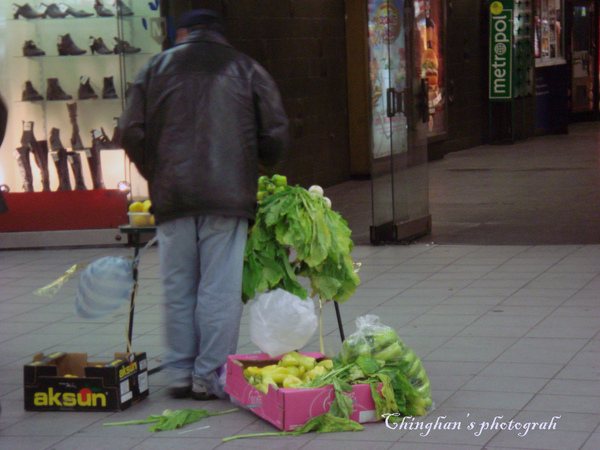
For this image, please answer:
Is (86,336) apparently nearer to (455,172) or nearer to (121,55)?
(121,55)

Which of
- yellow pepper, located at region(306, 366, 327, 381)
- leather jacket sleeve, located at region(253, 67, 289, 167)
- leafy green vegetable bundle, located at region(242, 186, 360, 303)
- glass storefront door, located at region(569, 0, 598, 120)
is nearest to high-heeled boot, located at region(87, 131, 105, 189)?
leafy green vegetable bundle, located at region(242, 186, 360, 303)

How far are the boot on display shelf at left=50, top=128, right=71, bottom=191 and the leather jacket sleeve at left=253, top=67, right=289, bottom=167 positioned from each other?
16.7 ft

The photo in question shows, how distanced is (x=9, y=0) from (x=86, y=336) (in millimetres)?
4499

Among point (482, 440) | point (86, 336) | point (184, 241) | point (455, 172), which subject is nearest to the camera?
point (482, 440)

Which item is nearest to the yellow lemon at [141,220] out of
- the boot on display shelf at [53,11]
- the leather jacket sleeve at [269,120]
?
the leather jacket sleeve at [269,120]

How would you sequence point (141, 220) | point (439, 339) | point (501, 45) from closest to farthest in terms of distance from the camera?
1. point (141, 220)
2. point (439, 339)
3. point (501, 45)

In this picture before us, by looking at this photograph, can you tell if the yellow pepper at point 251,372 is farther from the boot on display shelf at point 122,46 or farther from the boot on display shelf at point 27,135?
the boot on display shelf at point 27,135

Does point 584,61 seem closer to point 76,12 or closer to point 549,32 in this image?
point 549,32

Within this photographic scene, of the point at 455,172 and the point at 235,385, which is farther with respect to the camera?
the point at 455,172

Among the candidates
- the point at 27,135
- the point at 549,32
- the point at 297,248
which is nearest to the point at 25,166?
the point at 27,135

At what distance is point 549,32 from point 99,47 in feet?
43.1

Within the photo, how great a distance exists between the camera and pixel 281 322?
14.3 ft

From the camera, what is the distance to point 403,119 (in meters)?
8.80

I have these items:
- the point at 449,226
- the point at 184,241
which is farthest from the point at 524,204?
the point at 184,241
